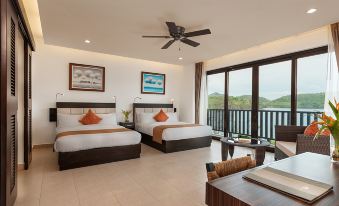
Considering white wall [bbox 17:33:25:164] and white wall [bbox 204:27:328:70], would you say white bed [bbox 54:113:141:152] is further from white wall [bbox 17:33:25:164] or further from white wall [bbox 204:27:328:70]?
white wall [bbox 204:27:328:70]

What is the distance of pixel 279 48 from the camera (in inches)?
175

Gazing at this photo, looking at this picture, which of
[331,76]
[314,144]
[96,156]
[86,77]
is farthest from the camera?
[86,77]

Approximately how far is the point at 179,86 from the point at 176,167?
13.8ft

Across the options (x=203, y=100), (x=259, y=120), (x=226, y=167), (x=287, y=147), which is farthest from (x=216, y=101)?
(x=226, y=167)

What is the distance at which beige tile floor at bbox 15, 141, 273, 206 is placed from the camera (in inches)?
91.4

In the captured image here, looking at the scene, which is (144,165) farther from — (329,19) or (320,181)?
(329,19)

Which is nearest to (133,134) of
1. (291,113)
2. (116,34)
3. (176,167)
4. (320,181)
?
(176,167)

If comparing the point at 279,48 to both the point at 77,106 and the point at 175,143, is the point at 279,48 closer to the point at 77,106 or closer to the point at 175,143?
the point at 175,143

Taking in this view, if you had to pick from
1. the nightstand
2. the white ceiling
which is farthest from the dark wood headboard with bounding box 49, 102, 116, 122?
the white ceiling

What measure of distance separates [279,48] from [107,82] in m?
4.84

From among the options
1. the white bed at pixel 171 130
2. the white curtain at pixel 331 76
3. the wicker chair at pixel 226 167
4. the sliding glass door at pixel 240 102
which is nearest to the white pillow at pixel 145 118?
the white bed at pixel 171 130

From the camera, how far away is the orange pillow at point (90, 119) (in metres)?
4.84

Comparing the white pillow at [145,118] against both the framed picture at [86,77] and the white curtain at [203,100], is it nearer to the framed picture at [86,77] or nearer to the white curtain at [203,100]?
the framed picture at [86,77]

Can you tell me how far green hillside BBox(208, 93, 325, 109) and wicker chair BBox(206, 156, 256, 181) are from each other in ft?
11.6
